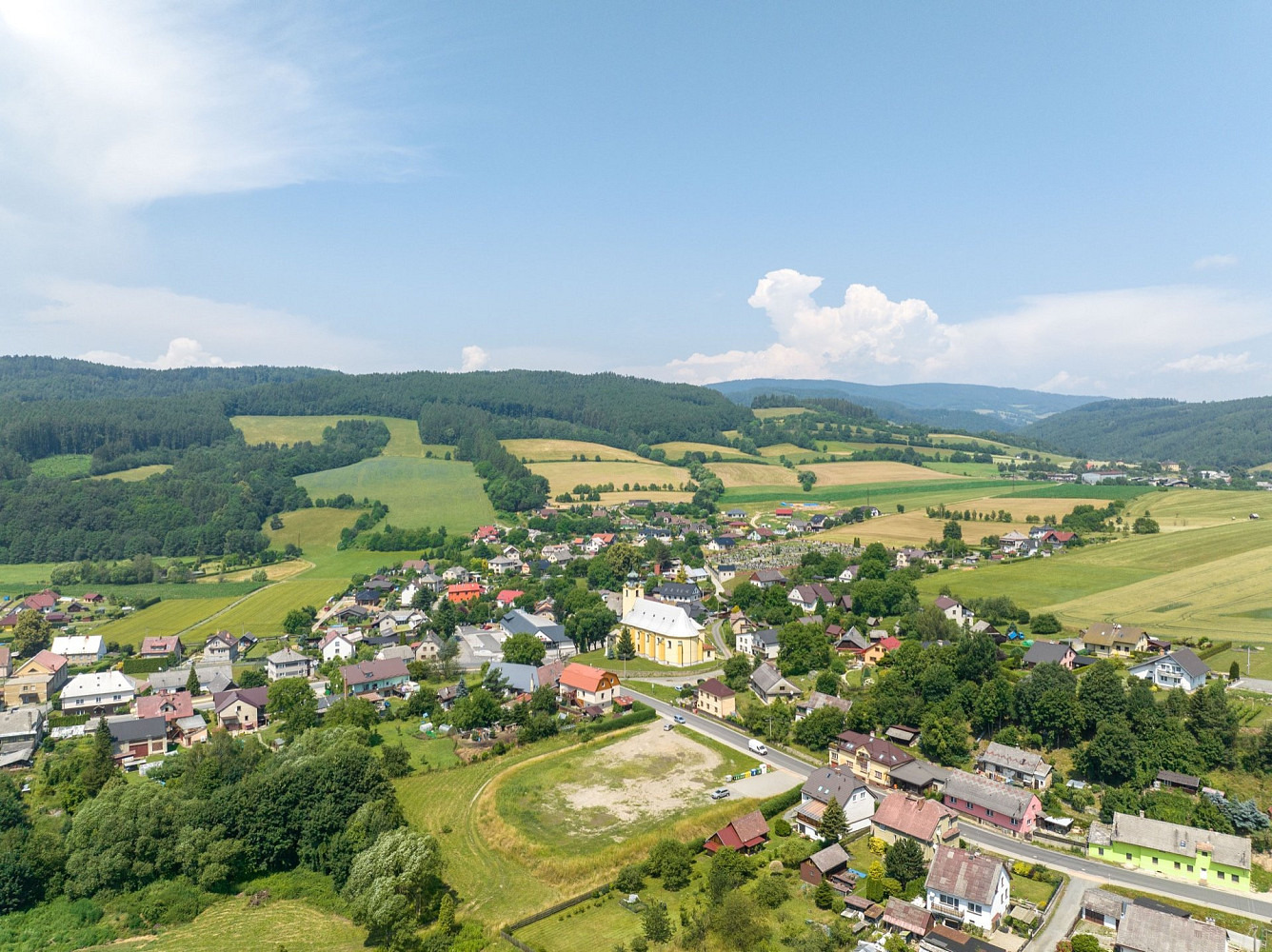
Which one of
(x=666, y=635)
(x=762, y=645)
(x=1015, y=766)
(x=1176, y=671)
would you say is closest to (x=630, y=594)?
(x=666, y=635)

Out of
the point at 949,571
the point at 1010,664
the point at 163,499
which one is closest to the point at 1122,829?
the point at 1010,664

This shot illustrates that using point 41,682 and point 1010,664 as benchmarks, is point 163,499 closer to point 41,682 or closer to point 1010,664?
point 41,682

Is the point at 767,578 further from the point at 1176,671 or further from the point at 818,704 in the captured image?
the point at 1176,671

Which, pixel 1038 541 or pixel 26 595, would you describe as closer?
pixel 26 595

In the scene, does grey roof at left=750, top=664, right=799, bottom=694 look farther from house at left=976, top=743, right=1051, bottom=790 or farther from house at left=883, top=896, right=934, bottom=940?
house at left=883, top=896, right=934, bottom=940

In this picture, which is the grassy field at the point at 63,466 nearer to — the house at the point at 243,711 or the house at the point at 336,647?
the house at the point at 336,647

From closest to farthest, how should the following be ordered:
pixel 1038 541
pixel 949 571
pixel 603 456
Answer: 1. pixel 949 571
2. pixel 1038 541
3. pixel 603 456

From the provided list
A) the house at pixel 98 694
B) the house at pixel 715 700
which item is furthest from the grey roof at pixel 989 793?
the house at pixel 98 694
